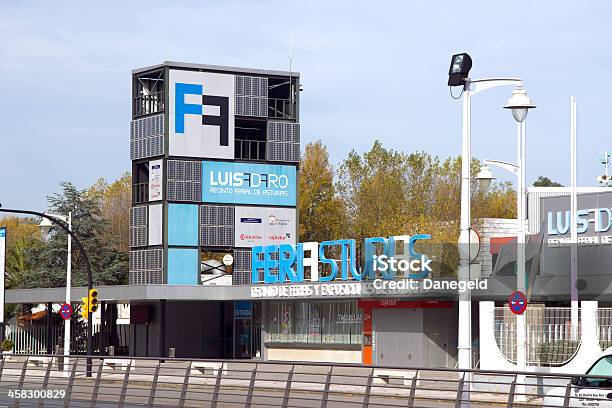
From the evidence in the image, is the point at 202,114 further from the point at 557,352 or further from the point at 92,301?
the point at 557,352

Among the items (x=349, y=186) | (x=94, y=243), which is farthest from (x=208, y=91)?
(x=349, y=186)

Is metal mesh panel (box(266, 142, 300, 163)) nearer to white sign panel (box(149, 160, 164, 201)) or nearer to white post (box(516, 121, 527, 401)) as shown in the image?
white sign panel (box(149, 160, 164, 201))

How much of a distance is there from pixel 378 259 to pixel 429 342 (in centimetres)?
415

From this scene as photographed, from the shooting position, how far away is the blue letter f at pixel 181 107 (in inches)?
2422

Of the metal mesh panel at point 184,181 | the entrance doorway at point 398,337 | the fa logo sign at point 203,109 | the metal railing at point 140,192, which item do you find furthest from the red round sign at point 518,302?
the metal railing at point 140,192

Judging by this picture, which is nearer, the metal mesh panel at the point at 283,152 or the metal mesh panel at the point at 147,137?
the metal mesh panel at the point at 147,137

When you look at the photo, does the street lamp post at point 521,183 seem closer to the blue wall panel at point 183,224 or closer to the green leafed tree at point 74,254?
the blue wall panel at point 183,224

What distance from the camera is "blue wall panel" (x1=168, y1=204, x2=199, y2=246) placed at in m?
61.8

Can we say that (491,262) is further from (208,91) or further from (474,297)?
(208,91)

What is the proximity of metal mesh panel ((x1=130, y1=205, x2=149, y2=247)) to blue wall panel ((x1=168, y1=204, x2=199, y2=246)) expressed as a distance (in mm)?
1554

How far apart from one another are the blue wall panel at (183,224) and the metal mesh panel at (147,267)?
1084 millimetres

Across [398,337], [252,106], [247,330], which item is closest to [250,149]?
[252,106]

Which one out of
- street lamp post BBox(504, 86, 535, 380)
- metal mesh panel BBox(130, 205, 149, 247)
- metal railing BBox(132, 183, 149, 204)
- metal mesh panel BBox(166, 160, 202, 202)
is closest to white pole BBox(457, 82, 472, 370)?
street lamp post BBox(504, 86, 535, 380)

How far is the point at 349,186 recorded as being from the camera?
97375 mm
